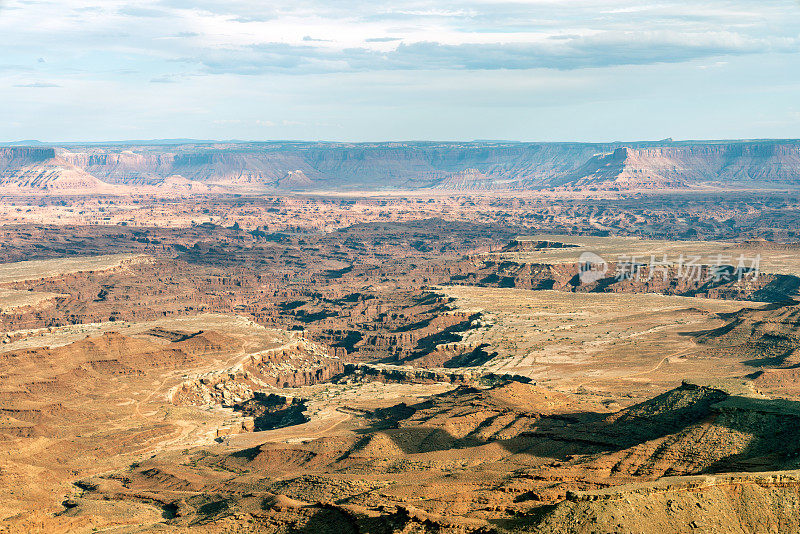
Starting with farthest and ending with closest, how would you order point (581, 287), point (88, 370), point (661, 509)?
point (581, 287) < point (88, 370) < point (661, 509)

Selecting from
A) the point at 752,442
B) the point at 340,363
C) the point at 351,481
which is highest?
the point at 752,442

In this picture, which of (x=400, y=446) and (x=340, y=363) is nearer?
(x=400, y=446)

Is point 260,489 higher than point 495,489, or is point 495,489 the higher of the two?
point 495,489

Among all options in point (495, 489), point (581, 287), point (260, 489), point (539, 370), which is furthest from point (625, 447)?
point (581, 287)

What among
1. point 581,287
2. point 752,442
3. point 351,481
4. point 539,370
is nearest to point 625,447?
point 752,442

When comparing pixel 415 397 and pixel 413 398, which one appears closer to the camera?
pixel 413 398

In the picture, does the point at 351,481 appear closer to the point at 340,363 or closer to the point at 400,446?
the point at 400,446

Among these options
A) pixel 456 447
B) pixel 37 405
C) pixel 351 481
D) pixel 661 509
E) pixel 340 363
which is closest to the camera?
pixel 661 509
